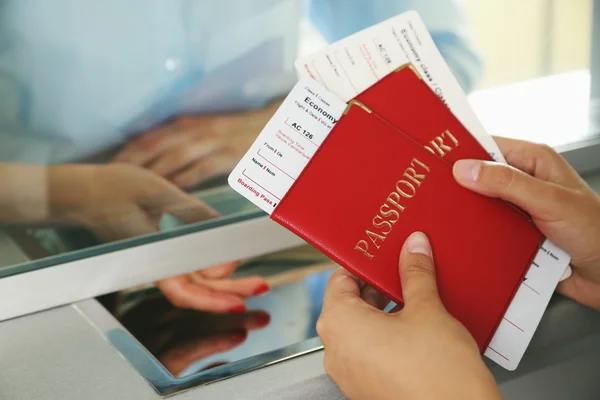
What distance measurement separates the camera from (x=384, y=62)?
61 cm

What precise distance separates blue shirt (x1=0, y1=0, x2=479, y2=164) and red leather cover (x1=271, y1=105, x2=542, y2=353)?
213 mm

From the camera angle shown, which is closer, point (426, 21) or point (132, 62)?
point (132, 62)

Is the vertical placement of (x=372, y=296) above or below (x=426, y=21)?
below

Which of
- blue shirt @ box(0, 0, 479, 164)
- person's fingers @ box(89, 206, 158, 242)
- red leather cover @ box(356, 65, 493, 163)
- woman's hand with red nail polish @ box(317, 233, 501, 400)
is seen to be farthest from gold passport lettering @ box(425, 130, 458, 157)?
person's fingers @ box(89, 206, 158, 242)

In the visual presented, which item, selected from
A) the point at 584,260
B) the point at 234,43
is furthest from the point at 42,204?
the point at 584,260

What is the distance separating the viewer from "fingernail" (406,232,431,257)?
58cm

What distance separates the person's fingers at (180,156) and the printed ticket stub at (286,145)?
19 cm

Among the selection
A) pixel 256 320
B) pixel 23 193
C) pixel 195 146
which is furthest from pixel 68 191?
pixel 256 320

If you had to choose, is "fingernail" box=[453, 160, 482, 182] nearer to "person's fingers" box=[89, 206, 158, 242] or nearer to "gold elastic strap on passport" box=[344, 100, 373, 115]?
"gold elastic strap on passport" box=[344, 100, 373, 115]

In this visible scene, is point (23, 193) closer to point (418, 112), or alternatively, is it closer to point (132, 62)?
point (132, 62)

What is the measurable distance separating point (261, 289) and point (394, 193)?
27 cm

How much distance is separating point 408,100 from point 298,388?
0.95ft

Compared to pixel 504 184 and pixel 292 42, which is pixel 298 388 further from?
pixel 292 42

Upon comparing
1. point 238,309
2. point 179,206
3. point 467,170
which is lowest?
point 238,309
